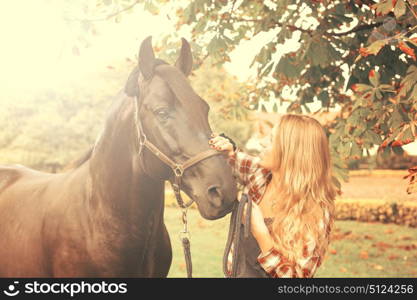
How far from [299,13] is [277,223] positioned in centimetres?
292

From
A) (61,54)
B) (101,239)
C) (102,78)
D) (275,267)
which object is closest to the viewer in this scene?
(275,267)

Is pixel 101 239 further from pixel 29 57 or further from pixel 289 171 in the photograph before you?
pixel 29 57

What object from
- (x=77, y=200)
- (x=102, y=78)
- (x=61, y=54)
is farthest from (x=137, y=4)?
(x=102, y=78)

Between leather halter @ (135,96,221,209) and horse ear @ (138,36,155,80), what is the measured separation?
0.19 m

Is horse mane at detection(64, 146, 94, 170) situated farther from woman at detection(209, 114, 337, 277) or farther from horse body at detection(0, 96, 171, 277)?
woman at detection(209, 114, 337, 277)

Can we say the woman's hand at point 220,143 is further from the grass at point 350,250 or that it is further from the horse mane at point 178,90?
the grass at point 350,250

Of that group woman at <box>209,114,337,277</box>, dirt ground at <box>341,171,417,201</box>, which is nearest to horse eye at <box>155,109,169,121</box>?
woman at <box>209,114,337,277</box>

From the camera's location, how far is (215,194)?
2656 mm

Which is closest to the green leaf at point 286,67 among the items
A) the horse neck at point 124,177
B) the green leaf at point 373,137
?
the green leaf at point 373,137

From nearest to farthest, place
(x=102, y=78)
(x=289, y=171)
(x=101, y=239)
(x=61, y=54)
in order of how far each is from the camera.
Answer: (x=289, y=171) → (x=101, y=239) → (x=61, y=54) → (x=102, y=78)

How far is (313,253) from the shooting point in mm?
2598

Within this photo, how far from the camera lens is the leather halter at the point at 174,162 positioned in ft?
8.96

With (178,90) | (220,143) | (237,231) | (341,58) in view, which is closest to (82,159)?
(178,90)

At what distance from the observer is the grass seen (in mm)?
8023
